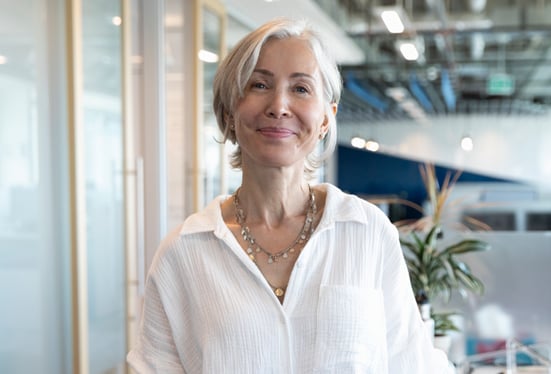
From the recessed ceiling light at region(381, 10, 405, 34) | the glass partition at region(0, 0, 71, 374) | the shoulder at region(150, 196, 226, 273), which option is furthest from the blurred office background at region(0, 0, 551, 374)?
the shoulder at region(150, 196, 226, 273)

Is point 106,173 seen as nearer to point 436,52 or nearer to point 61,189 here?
point 61,189

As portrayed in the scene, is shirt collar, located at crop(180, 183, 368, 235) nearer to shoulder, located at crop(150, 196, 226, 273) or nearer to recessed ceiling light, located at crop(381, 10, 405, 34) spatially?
shoulder, located at crop(150, 196, 226, 273)

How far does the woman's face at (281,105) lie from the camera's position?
4.36 feet

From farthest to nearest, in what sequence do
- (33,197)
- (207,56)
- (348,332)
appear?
(207,56) < (33,197) < (348,332)

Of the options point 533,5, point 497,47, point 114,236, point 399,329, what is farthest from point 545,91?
point 399,329

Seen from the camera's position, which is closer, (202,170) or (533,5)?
(202,170)

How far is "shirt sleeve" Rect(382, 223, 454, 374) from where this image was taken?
4.56 ft

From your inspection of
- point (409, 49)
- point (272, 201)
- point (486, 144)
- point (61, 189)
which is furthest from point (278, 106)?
point (486, 144)

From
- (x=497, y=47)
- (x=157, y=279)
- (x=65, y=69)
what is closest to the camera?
(x=157, y=279)

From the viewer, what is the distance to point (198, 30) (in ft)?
18.8

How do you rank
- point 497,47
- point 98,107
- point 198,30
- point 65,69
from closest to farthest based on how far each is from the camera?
point 65,69 → point 98,107 → point 198,30 → point 497,47

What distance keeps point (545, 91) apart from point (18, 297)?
63.0ft

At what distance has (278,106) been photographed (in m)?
1.31

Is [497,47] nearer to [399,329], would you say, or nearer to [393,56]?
[393,56]
